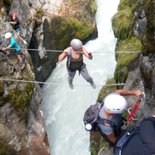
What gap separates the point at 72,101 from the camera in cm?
1767

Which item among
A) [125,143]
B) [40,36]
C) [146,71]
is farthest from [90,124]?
[40,36]

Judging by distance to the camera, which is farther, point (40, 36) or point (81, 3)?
point (81, 3)

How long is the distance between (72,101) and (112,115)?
434 inches

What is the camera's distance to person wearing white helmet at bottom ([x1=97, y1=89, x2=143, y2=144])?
6520 millimetres

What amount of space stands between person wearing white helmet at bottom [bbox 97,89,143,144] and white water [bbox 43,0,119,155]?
7930 mm

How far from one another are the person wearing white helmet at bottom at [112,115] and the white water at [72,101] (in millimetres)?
7930

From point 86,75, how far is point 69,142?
5.88 meters

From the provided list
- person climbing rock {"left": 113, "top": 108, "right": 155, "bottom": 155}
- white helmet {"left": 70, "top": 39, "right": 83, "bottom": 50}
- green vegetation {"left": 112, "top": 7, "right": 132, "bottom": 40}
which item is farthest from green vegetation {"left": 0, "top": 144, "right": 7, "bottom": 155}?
person climbing rock {"left": 113, "top": 108, "right": 155, "bottom": 155}

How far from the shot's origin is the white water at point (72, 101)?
52.8 ft

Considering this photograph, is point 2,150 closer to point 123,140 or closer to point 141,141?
point 123,140

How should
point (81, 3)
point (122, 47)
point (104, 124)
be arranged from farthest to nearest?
point (81, 3) → point (122, 47) → point (104, 124)

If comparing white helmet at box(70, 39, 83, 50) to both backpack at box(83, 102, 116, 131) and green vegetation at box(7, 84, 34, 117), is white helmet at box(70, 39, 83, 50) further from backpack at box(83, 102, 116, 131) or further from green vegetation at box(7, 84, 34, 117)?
green vegetation at box(7, 84, 34, 117)

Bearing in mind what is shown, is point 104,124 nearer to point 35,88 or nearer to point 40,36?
point 35,88

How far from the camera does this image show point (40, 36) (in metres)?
18.3
